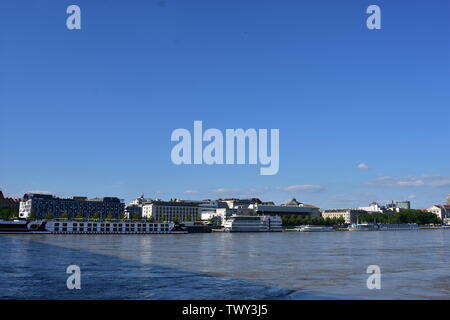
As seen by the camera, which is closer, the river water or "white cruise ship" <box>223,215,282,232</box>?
the river water

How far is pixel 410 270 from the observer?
36.2 m

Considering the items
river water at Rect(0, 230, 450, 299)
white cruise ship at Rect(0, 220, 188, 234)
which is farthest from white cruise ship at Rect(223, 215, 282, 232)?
river water at Rect(0, 230, 450, 299)

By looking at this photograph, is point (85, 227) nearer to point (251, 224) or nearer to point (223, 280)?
→ point (251, 224)

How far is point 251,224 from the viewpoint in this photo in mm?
166875

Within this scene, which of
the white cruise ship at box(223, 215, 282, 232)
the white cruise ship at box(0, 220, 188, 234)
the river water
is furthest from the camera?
the white cruise ship at box(223, 215, 282, 232)

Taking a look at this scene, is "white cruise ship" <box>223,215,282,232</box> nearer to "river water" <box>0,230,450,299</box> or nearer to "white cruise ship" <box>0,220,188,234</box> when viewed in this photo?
"white cruise ship" <box>0,220,188,234</box>

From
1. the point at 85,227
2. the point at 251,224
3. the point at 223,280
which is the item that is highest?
the point at 223,280

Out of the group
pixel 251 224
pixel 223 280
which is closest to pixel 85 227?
pixel 251 224

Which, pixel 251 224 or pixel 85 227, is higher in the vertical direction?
pixel 85 227

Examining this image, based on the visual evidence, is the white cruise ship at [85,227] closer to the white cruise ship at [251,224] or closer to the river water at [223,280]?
the white cruise ship at [251,224]

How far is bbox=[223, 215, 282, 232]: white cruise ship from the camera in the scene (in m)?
164

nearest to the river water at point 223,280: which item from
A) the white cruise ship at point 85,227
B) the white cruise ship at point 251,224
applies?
the white cruise ship at point 85,227
